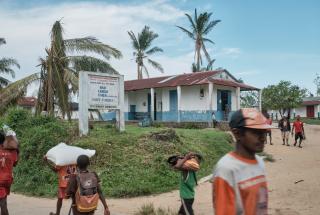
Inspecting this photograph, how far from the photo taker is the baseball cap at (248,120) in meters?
3.02

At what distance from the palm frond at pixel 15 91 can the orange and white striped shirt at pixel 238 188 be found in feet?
50.5

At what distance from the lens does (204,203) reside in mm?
10570

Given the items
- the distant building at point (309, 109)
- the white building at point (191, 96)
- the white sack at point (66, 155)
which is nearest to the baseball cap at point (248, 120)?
the white sack at point (66, 155)

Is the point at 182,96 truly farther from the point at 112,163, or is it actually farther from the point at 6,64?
the point at 112,163

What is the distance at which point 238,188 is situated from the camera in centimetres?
296

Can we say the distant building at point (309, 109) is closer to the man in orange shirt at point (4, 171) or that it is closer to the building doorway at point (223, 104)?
the building doorway at point (223, 104)

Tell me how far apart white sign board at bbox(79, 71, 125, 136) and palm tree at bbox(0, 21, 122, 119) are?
6.27 feet

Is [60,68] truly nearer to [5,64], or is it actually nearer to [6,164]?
[6,164]

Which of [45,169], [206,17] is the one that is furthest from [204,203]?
[206,17]

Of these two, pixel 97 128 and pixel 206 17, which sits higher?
pixel 206 17

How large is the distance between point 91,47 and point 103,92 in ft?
9.79

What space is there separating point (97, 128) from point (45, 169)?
3.24 m

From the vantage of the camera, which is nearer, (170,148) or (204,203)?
(204,203)

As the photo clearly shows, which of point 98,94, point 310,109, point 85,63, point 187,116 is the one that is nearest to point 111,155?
point 98,94
